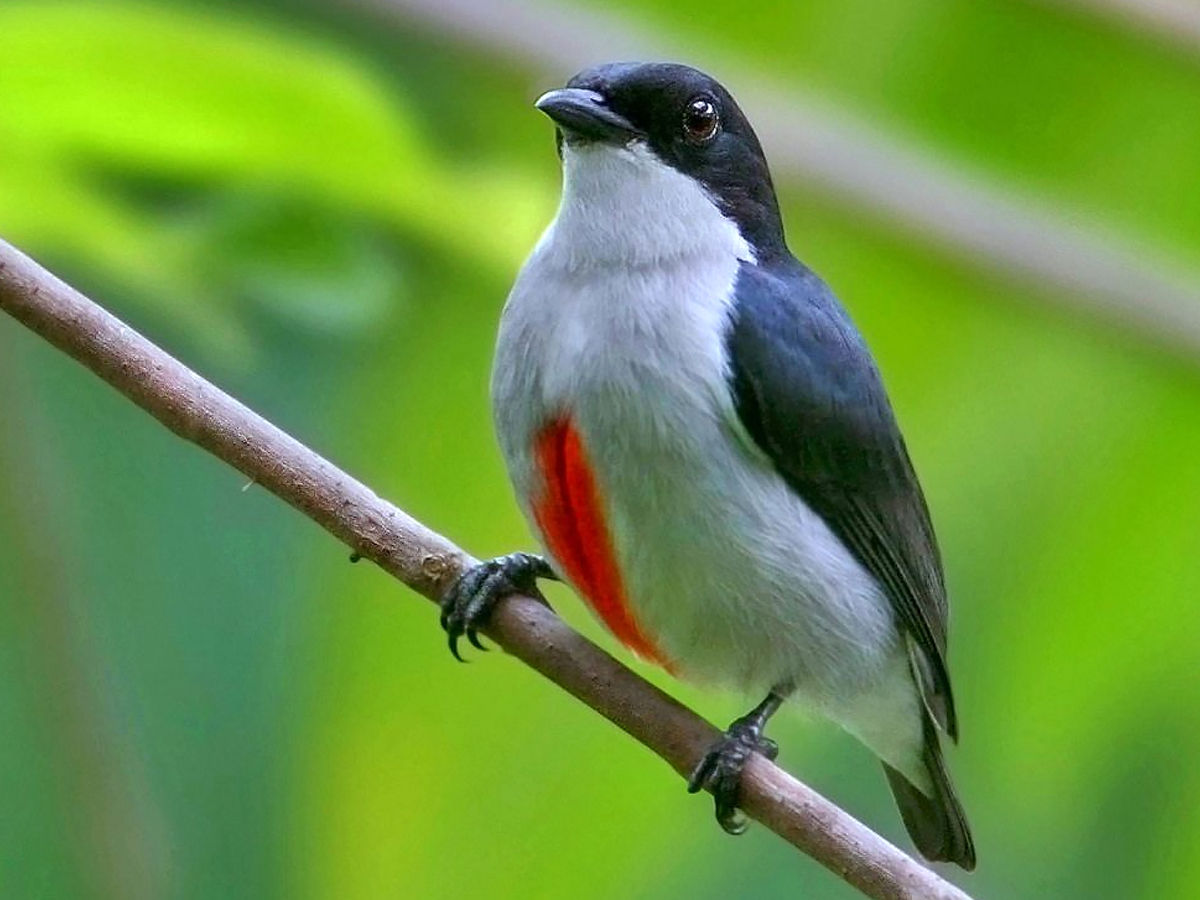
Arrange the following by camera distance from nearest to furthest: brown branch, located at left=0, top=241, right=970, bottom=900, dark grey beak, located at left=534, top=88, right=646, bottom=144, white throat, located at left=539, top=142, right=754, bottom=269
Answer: brown branch, located at left=0, top=241, right=970, bottom=900, dark grey beak, located at left=534, top=88, right=646, bottom=144, white throat, located at left=539, top=142, right=754, bottom=269

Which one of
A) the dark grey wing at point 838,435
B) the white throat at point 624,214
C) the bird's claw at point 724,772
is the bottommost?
the bird's claw at point 724,772

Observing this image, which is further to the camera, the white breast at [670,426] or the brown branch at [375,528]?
the white breast at [670,426]

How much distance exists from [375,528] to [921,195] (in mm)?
792

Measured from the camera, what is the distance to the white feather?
2.43 metres

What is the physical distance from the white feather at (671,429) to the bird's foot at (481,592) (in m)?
0.08

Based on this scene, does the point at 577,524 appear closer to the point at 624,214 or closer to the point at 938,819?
the point at 624,214

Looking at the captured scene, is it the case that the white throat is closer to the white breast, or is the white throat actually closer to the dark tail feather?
the white breast

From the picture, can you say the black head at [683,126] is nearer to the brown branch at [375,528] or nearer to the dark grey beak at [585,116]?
the dark grey beak at [585,116]

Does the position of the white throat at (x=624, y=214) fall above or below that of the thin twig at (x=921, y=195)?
below

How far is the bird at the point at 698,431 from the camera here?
8.00 feet

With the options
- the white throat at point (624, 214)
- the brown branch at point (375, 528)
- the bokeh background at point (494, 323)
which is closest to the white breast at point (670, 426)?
the white throat at point (624, 214)

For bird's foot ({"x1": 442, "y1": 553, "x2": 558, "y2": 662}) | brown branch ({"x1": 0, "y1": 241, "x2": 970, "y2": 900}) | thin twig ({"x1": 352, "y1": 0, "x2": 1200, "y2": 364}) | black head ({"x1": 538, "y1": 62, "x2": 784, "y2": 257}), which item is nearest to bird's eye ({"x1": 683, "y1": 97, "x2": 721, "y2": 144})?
black head ({"x1": 538, "y1": 62, "x2": 784, "y2": 257})

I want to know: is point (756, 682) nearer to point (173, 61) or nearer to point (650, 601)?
point (650, 601)

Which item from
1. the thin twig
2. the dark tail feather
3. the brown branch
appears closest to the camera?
the brown branch
